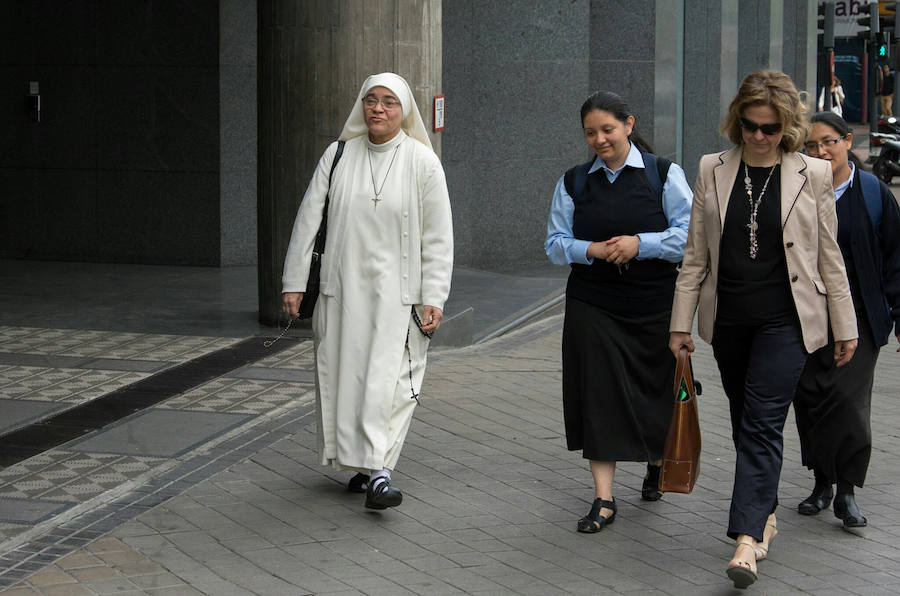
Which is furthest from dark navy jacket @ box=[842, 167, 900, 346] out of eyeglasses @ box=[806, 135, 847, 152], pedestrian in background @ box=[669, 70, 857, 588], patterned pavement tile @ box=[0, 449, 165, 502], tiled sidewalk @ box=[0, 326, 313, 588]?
patterned pavement tile @ box=[0, 449, 165, 502]

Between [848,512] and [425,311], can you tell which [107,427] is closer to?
[425,311]

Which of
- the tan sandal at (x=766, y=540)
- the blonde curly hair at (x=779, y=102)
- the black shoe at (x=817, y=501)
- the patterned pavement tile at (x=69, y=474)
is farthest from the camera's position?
the patterned pavement tile at (x=69, y=474)

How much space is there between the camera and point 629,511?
598cm

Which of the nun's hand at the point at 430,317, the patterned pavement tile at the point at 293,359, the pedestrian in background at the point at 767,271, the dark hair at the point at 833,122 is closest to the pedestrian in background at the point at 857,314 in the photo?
the dark hair at the point at 833,122

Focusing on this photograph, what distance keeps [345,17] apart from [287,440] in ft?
12.7

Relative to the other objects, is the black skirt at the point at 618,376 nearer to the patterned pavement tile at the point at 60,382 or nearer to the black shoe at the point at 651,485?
the black shoe at the point at 651,485

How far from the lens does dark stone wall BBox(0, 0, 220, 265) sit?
45.4ft

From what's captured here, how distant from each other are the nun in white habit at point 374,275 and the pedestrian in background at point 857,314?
156cm

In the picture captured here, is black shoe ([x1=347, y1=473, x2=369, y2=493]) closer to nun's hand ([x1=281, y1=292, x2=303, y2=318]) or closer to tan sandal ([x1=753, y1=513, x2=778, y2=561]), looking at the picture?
nun's hand ([x1=281, y1=292, x2=303, y2=318])

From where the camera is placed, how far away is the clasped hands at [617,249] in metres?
5.54

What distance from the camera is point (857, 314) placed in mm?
5660

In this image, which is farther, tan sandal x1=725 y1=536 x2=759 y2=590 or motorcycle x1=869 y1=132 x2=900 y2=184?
motorcycle x1=869 y1=132 x2=900 y2=184

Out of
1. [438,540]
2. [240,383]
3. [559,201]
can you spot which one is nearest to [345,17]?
[240,383]

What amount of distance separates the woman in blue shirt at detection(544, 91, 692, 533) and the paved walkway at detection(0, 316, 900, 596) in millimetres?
Result: 389
